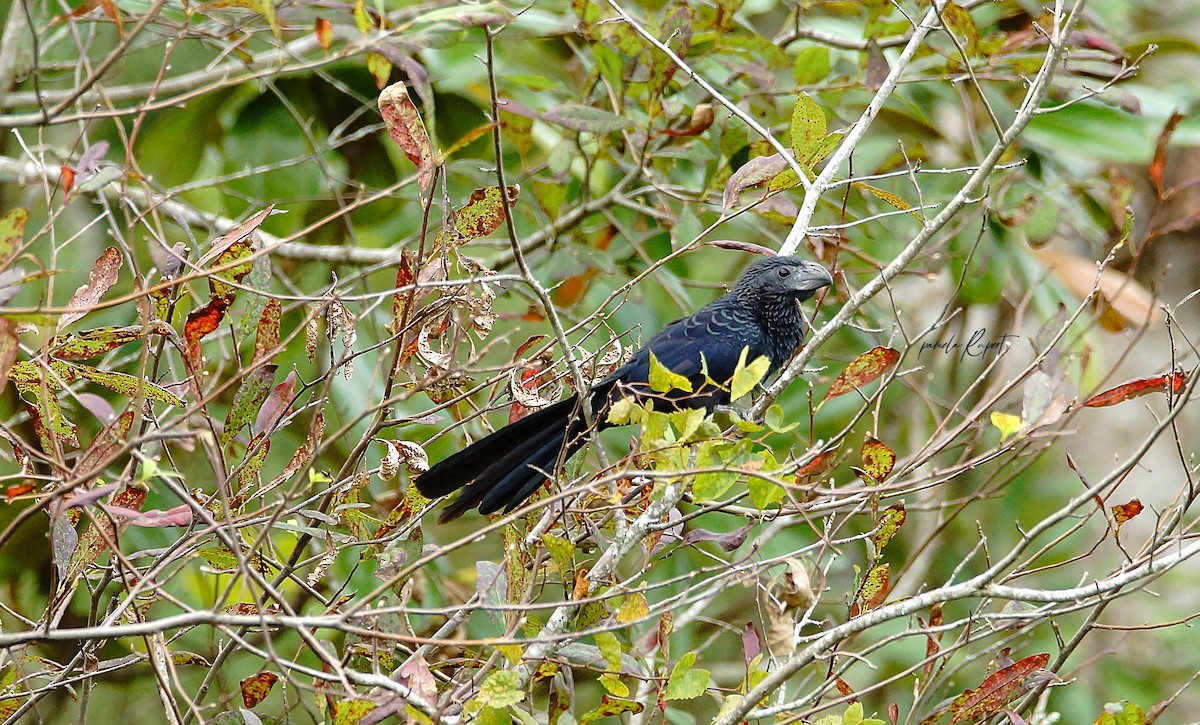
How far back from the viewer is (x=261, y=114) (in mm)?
3578

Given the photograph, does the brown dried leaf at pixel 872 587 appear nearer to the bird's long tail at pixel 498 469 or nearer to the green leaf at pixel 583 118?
the bird's long tail at pixel 498 469

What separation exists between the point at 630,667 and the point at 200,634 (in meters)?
2.25

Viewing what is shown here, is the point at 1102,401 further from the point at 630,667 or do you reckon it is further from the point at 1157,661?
the point at 1157,661

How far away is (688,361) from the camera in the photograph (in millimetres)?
3416

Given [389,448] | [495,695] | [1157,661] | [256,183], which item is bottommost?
[1157,661]

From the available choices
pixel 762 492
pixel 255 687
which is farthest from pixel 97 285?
pixel 762 492

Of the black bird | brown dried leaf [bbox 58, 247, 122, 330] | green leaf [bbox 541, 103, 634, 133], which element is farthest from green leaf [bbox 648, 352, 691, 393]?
green leaf [bbox 541, 103, 634, 133]

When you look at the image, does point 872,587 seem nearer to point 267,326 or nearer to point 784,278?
point 267,326

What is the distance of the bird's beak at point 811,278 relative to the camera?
3.12 metres

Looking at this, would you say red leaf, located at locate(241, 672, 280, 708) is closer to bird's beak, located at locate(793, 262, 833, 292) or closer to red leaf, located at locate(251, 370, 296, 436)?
red leaf, located at locate(251, 370, 296, 436)

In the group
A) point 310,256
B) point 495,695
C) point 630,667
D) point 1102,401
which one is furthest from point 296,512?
point 310,256

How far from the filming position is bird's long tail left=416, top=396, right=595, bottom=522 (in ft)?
7.33

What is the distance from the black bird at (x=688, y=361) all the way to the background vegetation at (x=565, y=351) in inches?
4.6

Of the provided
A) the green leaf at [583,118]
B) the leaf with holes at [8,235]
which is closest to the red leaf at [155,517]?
the leaf with holes at [8,235]
